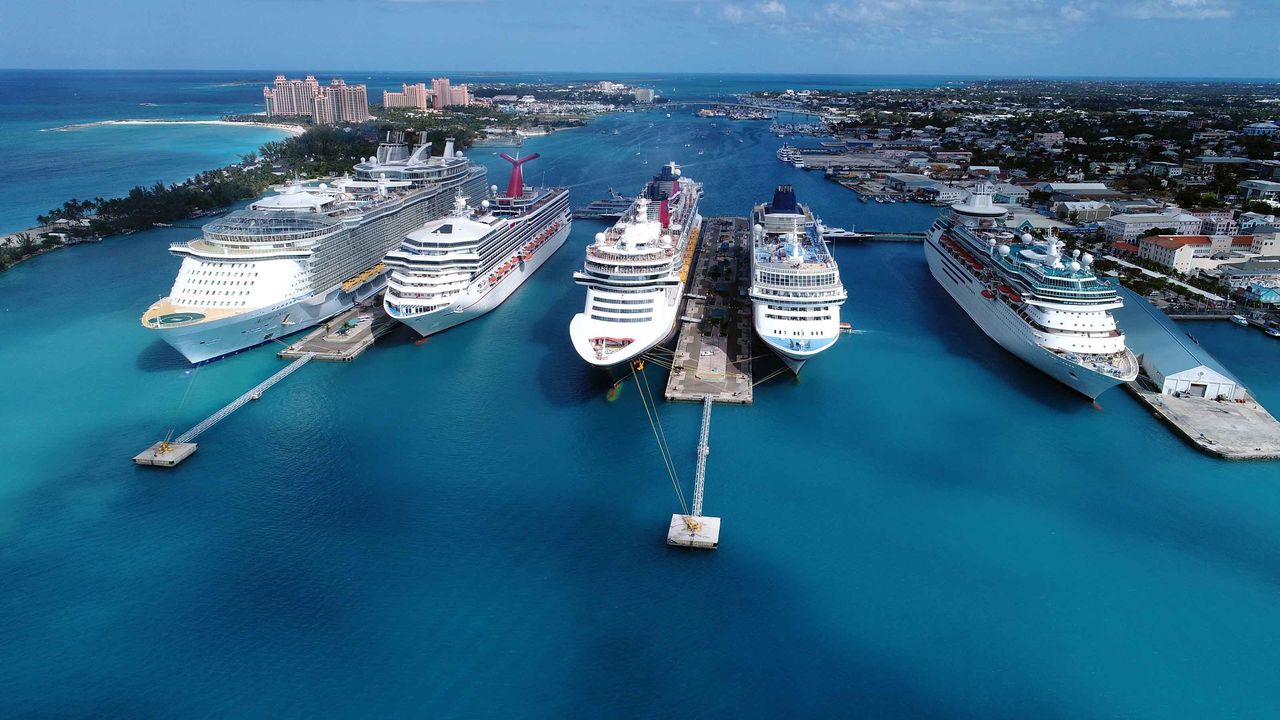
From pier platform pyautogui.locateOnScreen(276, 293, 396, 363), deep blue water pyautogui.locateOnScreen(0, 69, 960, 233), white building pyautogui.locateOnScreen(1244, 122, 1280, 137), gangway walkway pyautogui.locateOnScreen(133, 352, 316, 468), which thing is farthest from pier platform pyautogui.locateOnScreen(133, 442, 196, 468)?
white building pyautogui.locateOnScreen(1244, 122, 1280, 137)

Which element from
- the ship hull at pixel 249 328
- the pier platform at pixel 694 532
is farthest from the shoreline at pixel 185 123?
the pier platform at pixel 694 532

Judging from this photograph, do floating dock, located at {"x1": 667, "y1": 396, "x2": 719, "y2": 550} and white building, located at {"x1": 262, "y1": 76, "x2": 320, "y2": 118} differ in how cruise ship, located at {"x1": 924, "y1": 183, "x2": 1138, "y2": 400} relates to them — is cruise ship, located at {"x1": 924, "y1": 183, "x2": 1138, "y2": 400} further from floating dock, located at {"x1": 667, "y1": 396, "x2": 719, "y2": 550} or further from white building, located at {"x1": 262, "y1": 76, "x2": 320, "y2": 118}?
white building, located at {"x1": 262, "y1": 76, "x2": 320, "y2": 118}

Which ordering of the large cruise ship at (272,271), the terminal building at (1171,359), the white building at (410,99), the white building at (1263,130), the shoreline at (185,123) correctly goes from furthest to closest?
the white building at (410,99) → the shoreline at (185,123) → the white building at (1263,130) → the large cruise ship at (272,271) → the terminal building at (1171,359)

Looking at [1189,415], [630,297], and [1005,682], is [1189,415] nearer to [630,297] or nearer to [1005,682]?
[1005,682]

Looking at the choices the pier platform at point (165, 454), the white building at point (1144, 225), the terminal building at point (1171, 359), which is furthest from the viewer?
the white building at point (1144, 225)

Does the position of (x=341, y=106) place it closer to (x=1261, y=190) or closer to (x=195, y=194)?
(x=195, y=194)

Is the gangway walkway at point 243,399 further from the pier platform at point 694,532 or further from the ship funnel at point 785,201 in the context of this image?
the ship funnel at point 785,201

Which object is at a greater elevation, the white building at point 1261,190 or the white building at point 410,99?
the white building at point 410,99
